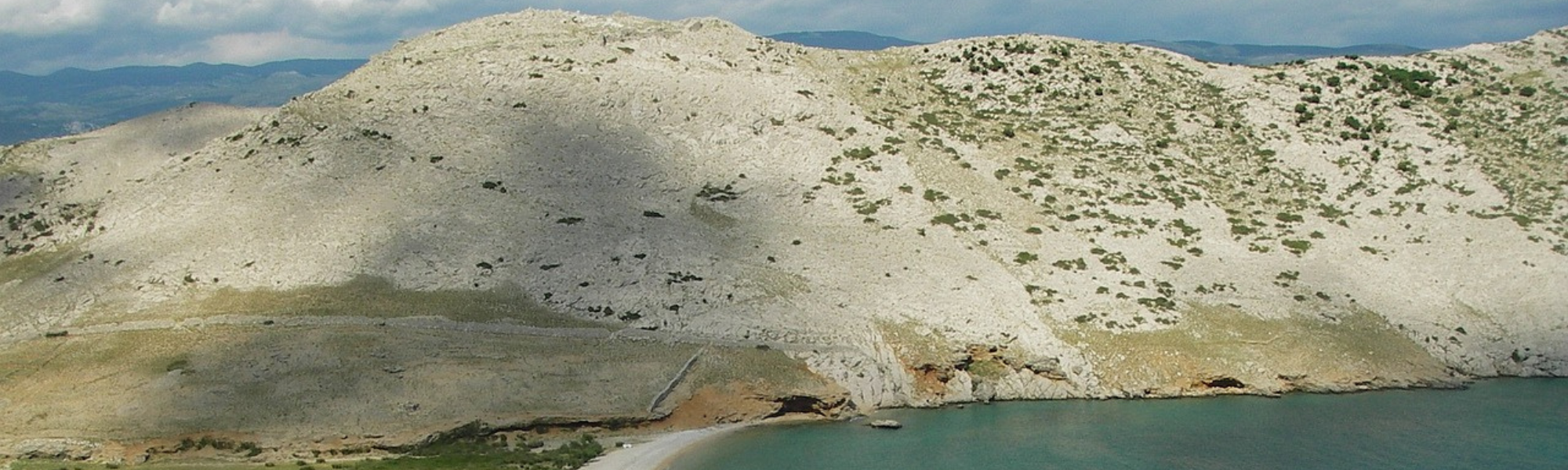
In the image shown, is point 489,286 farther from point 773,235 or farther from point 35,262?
point 35,262

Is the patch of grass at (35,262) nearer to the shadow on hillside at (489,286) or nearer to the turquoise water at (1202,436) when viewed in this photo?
the shadow on hillside at (489,286)

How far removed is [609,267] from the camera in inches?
2744

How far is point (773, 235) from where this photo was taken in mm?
74250

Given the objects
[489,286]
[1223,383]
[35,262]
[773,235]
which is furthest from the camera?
[773,235]

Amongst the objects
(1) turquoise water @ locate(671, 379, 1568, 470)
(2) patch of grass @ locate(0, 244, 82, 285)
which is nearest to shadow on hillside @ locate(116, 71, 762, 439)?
(1) turquoise water @ locate(671, 379, 1568, 470)

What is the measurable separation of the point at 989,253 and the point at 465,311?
34877 mm

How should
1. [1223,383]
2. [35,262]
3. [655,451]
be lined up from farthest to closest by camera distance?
[35,262]
[1223,383]
[655,451]

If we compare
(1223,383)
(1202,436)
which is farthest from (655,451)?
(1223,383)

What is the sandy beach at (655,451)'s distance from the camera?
165 ft

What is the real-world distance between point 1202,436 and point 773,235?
3177 cm

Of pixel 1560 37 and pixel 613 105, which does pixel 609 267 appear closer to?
pixel 613 105

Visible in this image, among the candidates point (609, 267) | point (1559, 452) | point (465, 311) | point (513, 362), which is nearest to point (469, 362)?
point (513, 362)

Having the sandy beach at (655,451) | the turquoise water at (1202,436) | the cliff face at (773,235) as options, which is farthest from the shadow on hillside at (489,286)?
the turquoise water at (1202,436)

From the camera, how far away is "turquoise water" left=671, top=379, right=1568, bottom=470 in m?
49.0
